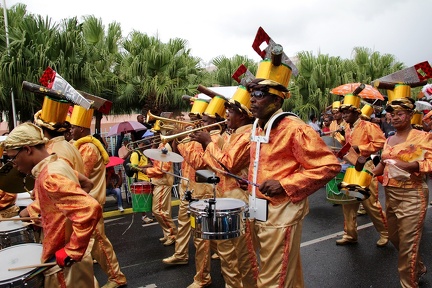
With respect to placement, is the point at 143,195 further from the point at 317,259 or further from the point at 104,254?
the point at 317,259

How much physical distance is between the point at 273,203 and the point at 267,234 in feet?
0.84

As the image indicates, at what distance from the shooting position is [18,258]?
2.93 m

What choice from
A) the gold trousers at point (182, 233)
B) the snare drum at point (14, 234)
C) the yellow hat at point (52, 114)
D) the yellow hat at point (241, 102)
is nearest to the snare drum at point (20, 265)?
the snare drum at point (14, 234)

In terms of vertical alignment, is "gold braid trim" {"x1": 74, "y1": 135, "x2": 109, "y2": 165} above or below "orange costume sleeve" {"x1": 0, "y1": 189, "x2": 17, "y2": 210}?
above

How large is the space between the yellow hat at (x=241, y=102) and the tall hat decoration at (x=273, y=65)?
93 centimetres

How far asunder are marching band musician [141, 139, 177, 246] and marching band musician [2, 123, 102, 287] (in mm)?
3611

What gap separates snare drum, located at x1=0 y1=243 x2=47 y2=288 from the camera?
258 centimetres

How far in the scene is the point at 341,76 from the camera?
65.9 ft

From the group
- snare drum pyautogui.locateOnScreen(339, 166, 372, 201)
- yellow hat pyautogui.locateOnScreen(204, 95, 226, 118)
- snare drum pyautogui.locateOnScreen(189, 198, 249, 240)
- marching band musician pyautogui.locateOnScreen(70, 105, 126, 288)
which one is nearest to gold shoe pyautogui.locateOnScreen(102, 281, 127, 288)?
marching band musician pyautogui.locateOnScreen(70, 105, 126, 288)

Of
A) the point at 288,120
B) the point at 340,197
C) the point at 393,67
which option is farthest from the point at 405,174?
the point at 393,67

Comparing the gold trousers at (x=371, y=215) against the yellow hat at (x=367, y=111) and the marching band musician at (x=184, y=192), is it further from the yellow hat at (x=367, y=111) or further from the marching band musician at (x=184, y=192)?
the marching band musician at (x=184, y=192)

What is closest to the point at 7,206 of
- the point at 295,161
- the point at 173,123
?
the point at 173,123

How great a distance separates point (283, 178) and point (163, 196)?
3.83m

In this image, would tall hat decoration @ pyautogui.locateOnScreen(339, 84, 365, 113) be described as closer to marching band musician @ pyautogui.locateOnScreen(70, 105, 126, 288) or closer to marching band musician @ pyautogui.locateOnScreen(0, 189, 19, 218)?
marching band musician @ pyautogui.locateOnScreen(70, 105, 126, 288)
